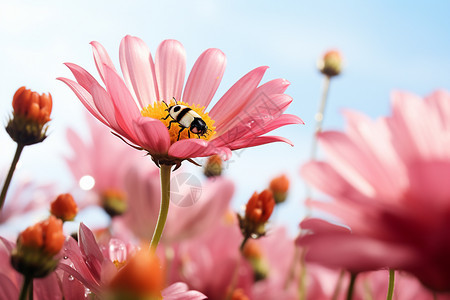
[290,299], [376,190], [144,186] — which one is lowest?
[290,299]

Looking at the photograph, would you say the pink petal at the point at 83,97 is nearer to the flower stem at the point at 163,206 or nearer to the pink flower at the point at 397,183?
the flower stem at the point at 163,206

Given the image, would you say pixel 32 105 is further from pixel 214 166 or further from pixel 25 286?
pixel 214 166

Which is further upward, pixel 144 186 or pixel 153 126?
pixel 153 126

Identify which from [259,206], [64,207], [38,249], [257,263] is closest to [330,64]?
[257,263]

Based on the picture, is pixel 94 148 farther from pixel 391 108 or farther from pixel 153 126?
pixel 391 108

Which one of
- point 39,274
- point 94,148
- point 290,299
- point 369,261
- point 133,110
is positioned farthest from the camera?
point 94,148

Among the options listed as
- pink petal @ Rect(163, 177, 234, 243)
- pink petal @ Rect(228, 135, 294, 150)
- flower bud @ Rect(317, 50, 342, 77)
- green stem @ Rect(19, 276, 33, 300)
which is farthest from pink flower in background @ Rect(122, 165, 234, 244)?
flower bud @ Rect(317, 50, 342, 77)

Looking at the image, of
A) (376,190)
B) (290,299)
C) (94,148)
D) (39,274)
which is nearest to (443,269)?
(376,190)
